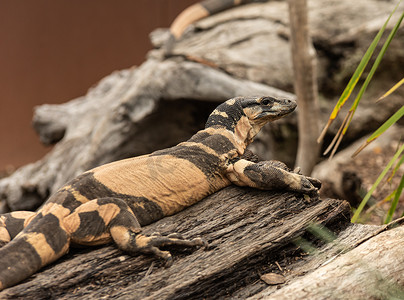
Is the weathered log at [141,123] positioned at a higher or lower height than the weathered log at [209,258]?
higher

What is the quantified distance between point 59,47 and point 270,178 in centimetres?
422

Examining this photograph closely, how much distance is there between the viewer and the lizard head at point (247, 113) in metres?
2.82

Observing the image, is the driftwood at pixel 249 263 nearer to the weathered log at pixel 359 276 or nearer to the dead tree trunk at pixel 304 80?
the weathered log at pixel 359 276

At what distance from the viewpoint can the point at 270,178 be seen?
2.52 metres

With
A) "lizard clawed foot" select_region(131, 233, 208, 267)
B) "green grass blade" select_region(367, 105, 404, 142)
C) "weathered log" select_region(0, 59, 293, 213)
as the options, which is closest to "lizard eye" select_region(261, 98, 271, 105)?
"green grass blade" select_region(367, 105, 404, 142)

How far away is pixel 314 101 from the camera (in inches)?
191

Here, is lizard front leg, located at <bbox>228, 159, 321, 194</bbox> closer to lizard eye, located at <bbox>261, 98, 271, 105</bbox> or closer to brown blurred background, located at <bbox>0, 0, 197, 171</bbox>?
lizard eye, located at <bbox>261, 98, 271, 105</bbox>

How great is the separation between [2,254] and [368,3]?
5991mm

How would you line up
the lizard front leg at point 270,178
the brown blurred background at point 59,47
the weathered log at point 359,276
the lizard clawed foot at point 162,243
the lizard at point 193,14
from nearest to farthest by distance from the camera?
the weathered log at point 359,276 → the lizard clawed foot at point 162,243 → the lizard front leg at point 270,178 → the brown blurred background at point 59,47 → the lizard at point 193,14

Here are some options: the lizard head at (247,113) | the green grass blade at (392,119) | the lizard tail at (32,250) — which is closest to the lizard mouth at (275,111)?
the lizard head at (247,113)

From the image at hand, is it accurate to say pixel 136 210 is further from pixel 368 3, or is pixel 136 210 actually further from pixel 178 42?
pixel 368 3

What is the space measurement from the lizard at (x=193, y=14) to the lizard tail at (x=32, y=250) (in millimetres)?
3970

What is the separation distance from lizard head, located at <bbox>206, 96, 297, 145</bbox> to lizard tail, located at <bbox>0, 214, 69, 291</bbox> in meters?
1.11

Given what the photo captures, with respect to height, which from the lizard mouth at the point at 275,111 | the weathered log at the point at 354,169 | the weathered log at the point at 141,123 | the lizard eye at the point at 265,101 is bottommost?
the weathered log at the point at 354,169
